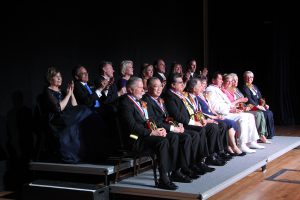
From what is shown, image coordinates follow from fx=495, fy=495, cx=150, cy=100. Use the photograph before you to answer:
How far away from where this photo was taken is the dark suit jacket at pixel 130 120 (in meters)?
4.93

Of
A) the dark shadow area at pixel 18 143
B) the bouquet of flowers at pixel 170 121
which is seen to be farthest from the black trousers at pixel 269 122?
the dark shadow area at pixel 18 143

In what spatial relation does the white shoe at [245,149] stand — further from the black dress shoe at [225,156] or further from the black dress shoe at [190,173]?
the black dress shoe at [190,173]

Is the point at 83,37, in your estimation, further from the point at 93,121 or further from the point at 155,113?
the point at 155,113

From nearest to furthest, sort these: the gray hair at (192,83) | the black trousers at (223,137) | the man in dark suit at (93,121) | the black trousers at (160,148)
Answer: the black trousers at (160,148) < the man in dark suit at (93,121) < the black trousers at (223,137) < the gray hair at (192,83)

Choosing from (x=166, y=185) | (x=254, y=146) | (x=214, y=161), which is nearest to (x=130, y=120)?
(x=166, y=185)

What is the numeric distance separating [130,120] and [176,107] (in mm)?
872

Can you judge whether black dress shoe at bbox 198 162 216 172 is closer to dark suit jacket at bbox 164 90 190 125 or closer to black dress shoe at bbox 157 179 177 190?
dark suit jacket at bbox 164 90 190 125

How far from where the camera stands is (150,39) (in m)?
8.53

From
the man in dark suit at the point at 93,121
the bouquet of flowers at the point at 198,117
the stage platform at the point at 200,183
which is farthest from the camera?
the bouquet of flowers at the point at 198,117

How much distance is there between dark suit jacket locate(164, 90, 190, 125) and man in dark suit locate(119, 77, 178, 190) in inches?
19.2

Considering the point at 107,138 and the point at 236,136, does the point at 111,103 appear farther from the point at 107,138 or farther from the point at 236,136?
the point at 236,136

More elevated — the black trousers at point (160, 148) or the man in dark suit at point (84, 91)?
the man in dark suit at point (84, 91)

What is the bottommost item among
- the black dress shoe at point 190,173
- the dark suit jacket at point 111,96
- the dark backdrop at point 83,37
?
the black dress shoe at point 190,173

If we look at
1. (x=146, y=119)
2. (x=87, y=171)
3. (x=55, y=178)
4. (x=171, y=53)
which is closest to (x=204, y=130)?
(x=146, y=119)
